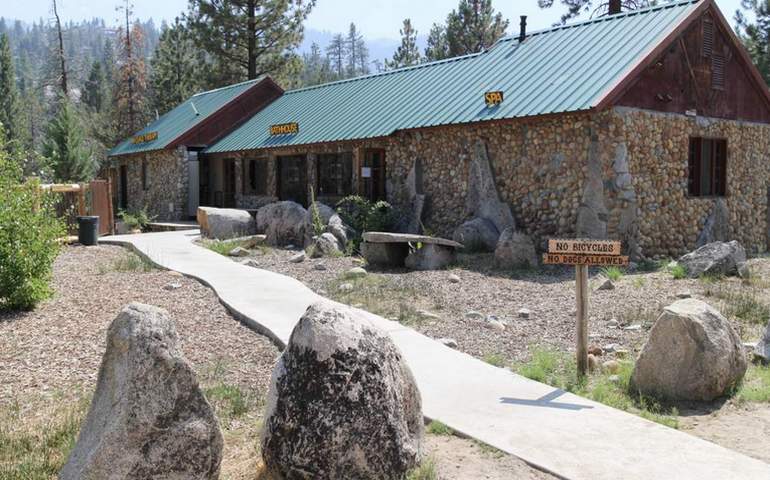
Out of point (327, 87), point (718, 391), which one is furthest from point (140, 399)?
point (327, 87)

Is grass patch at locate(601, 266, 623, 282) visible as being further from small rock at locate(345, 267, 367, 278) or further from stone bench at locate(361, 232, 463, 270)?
small rock at locate(345, 267, 367, 278)

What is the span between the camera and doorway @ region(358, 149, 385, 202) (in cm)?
2053

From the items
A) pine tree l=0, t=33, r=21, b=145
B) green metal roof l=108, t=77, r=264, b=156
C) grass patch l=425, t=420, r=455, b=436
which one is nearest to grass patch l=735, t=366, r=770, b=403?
grass patch l=425, t=420, r=455, b=436

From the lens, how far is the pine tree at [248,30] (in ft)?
122

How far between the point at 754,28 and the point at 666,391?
95.1ft

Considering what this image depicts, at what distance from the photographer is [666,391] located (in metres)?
6.72

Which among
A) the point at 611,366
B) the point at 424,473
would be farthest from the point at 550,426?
the point at 611,366

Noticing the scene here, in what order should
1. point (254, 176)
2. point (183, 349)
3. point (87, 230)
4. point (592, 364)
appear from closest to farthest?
point (592, 364)
point (183, 349)
point (87, 230)
point (254, 176)

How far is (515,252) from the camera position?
1481 centimetres

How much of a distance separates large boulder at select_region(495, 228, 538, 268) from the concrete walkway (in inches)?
253

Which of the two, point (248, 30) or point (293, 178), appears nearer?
point (293, 178)

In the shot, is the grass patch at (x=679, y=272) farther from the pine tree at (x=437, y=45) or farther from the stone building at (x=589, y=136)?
the pine tree at (x=437, y=45)

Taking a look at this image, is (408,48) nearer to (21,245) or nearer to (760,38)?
(760,38)

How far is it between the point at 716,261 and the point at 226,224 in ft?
39.5
